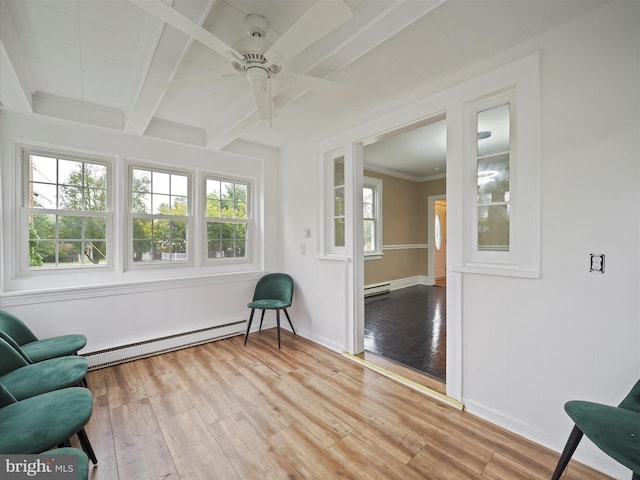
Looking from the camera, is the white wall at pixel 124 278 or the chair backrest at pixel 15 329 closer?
the chair backrest at pixel 15 329

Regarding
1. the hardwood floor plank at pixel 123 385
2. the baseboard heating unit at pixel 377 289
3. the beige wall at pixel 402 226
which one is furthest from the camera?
the beige wall at pixel 402 226

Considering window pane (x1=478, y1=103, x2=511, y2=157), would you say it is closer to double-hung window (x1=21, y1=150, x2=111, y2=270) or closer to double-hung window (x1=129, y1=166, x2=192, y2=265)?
double-hung window (x1=129, y1=166, x2=192, y2=265)

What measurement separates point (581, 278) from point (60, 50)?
3.76 metres

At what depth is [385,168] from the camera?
593 cm

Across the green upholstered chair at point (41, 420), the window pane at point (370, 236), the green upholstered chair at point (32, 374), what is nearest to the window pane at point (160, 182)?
the green upholstered chair at point (32, 374)

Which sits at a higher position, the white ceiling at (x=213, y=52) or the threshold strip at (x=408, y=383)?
the white ceiling at (x=213, y=52)

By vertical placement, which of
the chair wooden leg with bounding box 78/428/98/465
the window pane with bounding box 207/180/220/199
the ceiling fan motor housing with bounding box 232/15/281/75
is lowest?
the chair wooden leg with bounding box 78/428/98/465

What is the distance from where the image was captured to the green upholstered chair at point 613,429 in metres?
1.01

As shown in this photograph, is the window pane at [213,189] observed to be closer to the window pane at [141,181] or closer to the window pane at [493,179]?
the window pane at [141,181]

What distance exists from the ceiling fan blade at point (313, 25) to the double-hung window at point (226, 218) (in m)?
2.55

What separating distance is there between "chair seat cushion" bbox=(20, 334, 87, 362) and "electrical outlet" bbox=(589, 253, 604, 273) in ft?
11.7

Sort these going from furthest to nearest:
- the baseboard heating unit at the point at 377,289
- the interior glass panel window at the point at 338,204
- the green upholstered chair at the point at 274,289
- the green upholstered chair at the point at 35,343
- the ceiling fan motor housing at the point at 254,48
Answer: the baseboard heating unit at the point at 377,289
the green upholstered chair at the point at 274,289
the interior glass panel window at the point at 338,204
the green upholstered chair at the point at 35,343
the ceiling fan motor housing at the point at 254,48

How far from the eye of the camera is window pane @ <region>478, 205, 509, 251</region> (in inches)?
75.1

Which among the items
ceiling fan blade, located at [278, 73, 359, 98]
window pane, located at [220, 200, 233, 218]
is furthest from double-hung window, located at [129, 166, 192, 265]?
ceiling fan blade, located at [278, 73, 359, 98]
